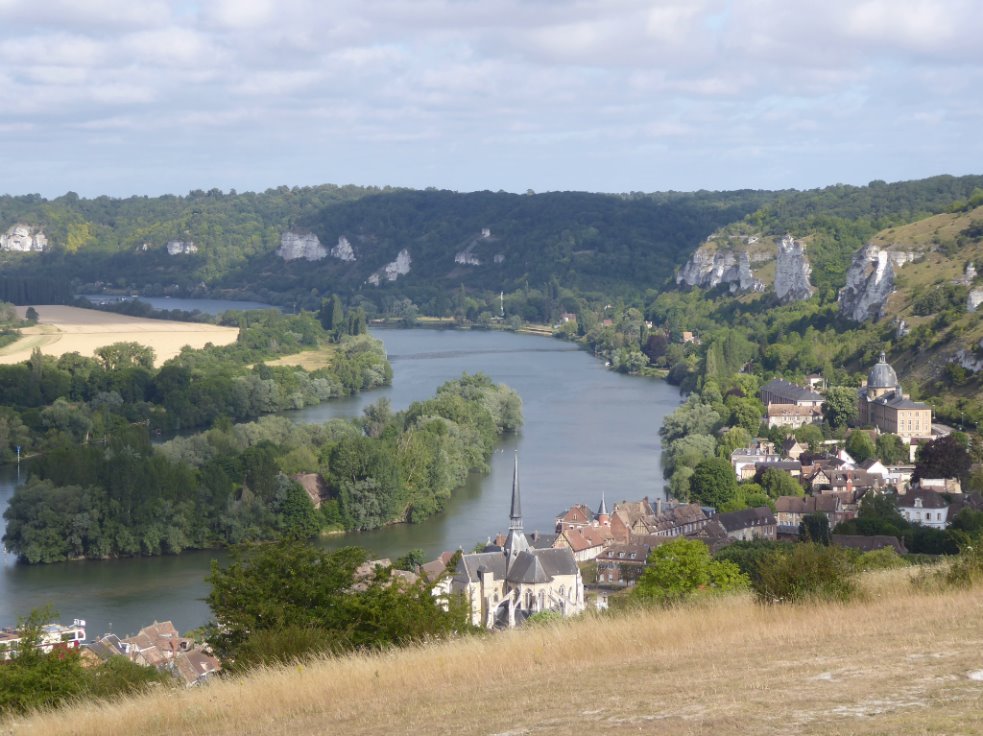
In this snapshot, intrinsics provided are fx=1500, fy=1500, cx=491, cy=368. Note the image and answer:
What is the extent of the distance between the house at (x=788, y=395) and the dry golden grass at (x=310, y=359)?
755 inches

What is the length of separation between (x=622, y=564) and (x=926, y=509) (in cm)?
704

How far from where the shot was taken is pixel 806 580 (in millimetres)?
9281

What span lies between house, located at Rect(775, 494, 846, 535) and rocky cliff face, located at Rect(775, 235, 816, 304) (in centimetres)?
3914

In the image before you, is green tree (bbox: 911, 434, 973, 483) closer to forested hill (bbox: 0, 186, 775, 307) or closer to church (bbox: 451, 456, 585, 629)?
church (bbox: 451, 456, 585, 629)

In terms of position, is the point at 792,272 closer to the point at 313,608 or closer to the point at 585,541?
the point at 585,541

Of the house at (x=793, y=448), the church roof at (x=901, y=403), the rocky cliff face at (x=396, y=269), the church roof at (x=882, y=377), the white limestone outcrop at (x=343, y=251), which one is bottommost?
the house at (x=793, y=448)

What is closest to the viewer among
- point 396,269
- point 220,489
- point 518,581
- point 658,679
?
point 658,679

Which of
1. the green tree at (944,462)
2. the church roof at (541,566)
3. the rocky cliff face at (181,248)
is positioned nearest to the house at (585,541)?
the church roof at (541,566)

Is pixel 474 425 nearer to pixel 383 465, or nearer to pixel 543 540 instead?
pixel 383 465

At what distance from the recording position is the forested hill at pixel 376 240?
114000 millimetres

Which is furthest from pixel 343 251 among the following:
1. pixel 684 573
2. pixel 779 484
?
pixel 684 573

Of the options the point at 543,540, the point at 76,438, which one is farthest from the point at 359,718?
the point at 76,438

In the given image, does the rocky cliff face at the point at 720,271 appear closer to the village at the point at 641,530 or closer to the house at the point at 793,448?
the village at the point at 641,530

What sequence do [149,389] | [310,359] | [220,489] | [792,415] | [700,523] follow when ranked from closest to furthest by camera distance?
[700,523] → [220,489] → [792,415] → [149,389] → [310,359]
